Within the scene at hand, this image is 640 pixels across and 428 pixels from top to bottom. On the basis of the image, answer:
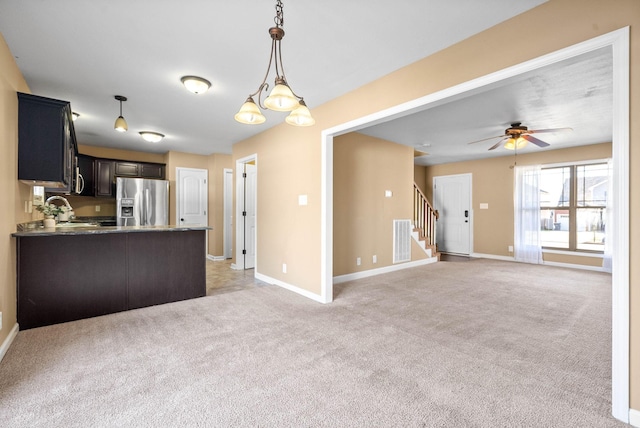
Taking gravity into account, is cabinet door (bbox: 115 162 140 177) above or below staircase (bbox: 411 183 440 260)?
above

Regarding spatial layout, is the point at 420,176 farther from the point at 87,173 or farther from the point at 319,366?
the point at 87,173

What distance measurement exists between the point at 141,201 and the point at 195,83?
164 inches

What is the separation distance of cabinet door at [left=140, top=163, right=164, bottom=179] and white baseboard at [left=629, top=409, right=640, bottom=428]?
7.77 metres

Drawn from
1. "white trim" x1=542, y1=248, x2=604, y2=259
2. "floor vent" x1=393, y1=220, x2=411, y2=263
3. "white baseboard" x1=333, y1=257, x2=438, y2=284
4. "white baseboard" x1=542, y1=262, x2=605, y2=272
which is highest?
"floor vent" x1=393, y1=220, x2=411, y2=263

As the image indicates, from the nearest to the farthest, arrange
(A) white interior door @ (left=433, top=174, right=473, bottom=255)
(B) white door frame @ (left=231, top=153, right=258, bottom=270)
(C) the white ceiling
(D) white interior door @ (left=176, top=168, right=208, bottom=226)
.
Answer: (C) the white ceiling
(B) white door frame @ (left=231, top=153, right=258, bottom=270)
(D) white interior door @ (left=176, top=168, right=208, bottom=226)
(A) white interior door @ (left=433, top=174, right=473, bottom=255)

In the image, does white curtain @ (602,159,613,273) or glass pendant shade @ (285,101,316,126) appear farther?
white curtain @ (602,159,613,273)

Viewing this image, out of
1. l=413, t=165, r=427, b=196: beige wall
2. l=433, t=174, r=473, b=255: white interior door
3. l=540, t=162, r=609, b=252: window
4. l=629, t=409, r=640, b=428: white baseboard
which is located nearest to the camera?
Result: l=629, t=409, r=640, b=428: white baseboard

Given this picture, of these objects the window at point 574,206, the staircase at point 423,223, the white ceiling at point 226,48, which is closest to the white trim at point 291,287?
the white ceiling at point 226,48

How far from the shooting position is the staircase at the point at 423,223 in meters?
6.50

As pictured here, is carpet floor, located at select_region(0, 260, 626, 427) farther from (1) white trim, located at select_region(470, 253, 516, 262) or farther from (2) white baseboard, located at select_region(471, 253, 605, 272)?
(1) white trim, located at select_region(470, 253, 516, 262)

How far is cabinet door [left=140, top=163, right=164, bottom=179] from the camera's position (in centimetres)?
661

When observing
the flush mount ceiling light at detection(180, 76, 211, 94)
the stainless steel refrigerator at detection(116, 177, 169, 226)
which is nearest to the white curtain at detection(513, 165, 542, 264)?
the flush mount ceiling light at detection(180, 76, 211, 94)

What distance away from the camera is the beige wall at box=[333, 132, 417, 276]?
4805 millimetres

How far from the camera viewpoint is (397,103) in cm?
288
